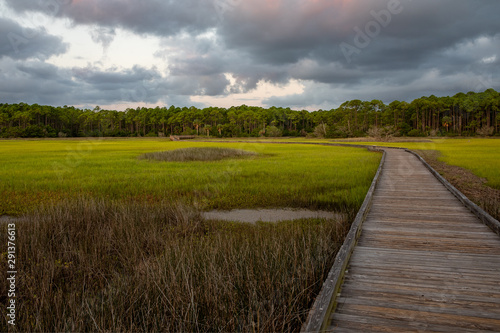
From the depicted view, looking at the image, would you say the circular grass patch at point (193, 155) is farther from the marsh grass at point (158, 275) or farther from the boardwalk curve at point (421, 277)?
the boardwalk curve at point (421, 277)

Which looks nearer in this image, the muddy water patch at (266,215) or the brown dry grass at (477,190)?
the brown dry grass at (477,190)

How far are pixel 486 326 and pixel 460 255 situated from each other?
1943mm

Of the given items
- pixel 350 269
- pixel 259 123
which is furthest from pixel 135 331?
pixel 259 123

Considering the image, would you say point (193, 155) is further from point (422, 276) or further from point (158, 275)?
point (422, 276)

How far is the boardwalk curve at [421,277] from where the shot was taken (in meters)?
2.92

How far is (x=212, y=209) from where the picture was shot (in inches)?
388

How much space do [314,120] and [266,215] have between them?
327 feet

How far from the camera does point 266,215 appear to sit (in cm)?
908

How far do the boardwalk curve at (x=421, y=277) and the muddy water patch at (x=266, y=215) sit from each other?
226 cm

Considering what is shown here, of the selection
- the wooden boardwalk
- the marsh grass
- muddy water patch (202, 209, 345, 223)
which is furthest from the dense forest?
the marsh grass

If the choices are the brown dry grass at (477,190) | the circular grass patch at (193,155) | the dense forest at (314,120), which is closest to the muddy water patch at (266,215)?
the brown dry grass at (477,190)

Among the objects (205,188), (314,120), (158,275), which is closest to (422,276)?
(158,275)

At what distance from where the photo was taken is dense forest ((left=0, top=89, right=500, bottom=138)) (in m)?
77.2

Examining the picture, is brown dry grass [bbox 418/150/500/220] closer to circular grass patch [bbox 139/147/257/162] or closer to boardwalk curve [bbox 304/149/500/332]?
boardwalk curve [bbox 304/149/500/332]
